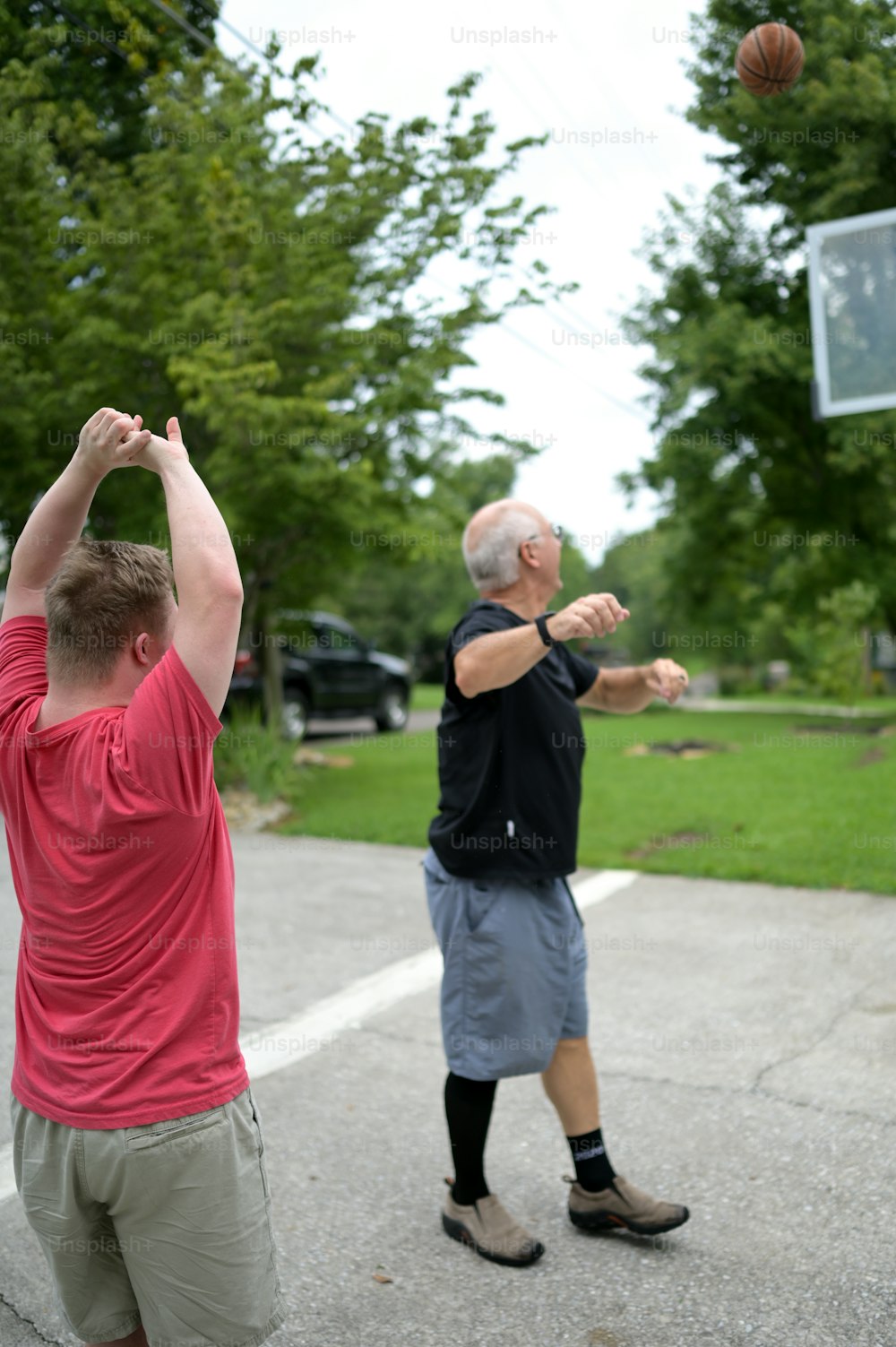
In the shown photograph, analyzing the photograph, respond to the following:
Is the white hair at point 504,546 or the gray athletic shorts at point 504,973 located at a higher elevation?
the white hair at point 504,546

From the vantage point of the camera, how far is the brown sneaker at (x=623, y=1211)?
306 centimetres

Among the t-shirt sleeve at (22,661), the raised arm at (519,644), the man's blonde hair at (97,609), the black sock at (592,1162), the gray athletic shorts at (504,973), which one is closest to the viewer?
the man's blonde hair at (97,609)

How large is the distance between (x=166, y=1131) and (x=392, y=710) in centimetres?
1757

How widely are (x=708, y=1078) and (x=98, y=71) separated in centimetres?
511

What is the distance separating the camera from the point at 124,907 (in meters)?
1.83

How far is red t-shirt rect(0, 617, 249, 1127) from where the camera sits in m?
1.78

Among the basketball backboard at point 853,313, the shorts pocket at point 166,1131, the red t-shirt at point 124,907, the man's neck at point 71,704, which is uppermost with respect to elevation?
the basketball backboard at point 853,313

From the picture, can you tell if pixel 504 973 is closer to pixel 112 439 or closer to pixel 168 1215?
pixel 168 1215

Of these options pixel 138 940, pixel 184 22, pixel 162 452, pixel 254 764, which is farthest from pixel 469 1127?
pixel 254 764

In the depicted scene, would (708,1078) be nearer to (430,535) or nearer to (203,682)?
(203,682)

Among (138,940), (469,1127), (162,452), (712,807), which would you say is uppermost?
(162,452)

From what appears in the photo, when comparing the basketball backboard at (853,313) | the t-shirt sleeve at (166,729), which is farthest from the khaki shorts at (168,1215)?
the basketball backboard at (853,313)

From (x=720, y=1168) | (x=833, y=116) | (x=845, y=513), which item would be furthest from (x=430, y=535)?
(x=845, y=513)

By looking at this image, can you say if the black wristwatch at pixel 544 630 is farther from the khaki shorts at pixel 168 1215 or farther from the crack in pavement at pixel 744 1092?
the crack in pavement at pixel 744 1092
